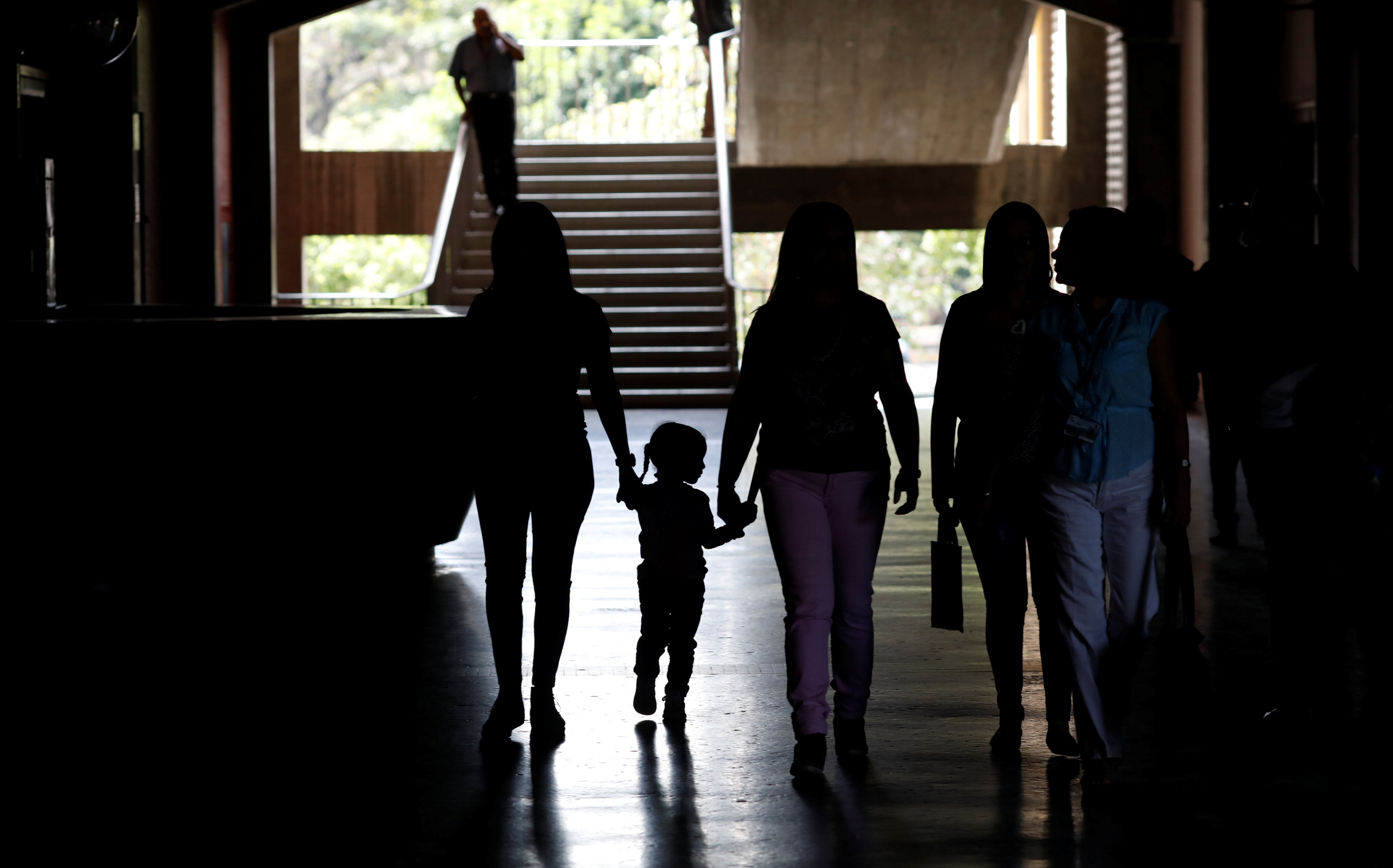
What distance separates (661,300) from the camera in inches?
666

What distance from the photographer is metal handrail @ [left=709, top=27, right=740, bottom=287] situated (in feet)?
56.1

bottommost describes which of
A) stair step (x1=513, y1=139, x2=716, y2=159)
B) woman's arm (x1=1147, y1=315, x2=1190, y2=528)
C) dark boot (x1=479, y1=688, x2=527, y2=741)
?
dark boot (x1=479, y1=688, x2=527, y2=741)

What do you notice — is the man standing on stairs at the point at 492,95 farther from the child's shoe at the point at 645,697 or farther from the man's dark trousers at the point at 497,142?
the child's shoe at the point at 645,697

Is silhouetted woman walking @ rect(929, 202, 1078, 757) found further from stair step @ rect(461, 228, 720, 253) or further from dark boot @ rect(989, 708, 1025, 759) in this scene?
stair step @ rect(461, 228, 720, 253)

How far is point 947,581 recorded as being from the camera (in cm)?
443

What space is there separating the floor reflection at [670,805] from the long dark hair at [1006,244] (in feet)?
4.67

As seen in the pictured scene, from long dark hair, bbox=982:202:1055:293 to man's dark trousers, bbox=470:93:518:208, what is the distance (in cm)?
1156

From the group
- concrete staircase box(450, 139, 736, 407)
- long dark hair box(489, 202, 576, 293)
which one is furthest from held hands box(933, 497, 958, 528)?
concrete staircase box(450, 139, 736, 407)

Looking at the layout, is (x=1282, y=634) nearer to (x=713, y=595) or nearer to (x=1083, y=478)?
(x=1083, y=478)

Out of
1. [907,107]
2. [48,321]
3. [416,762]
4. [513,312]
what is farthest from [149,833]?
[907,107]

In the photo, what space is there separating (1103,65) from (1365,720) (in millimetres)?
15091

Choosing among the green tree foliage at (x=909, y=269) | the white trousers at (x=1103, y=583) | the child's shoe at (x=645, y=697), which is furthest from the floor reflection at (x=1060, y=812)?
the green tree foliage at (x=909, y=269)

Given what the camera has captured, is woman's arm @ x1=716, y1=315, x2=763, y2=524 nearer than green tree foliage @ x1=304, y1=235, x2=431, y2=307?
Yes

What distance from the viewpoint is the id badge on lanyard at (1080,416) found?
4070mm
